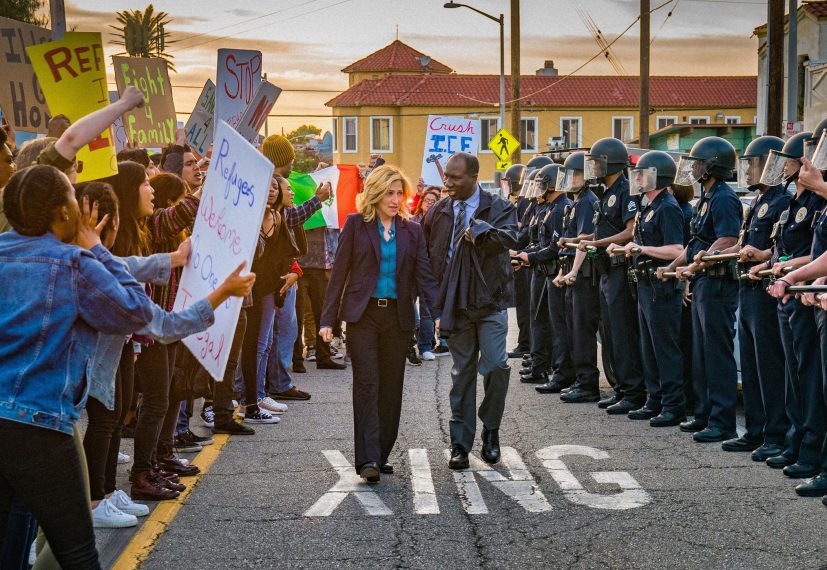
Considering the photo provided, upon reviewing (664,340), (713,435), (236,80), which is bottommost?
(713,435)

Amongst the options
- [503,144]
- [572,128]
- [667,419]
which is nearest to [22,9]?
[503,144]

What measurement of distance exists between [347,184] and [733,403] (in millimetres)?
7476

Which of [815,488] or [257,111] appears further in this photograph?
[257,111]

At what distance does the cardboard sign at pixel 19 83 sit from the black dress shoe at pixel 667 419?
5385 mm

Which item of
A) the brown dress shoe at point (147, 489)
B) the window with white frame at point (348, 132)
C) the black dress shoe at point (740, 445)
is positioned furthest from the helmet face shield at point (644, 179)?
the window with white frame at point (348, 132)

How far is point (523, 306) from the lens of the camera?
14172mm

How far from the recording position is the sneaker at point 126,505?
6.59 metres

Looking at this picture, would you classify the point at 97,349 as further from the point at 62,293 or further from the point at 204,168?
the point at 204,168

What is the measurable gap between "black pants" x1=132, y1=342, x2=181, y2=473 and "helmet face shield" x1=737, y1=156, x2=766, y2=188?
14.1ft

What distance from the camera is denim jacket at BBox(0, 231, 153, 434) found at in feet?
13.4

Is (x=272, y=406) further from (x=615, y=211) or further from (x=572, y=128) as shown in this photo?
(x=572, y=128)

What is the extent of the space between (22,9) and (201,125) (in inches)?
1003

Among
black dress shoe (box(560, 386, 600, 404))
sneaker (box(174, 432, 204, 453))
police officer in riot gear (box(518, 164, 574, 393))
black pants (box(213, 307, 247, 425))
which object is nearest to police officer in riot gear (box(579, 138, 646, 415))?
black dress shoe (box(560, 386, 600, 404))

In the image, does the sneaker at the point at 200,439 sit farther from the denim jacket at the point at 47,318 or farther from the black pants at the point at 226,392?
the denim jacket at the point at 47,318
